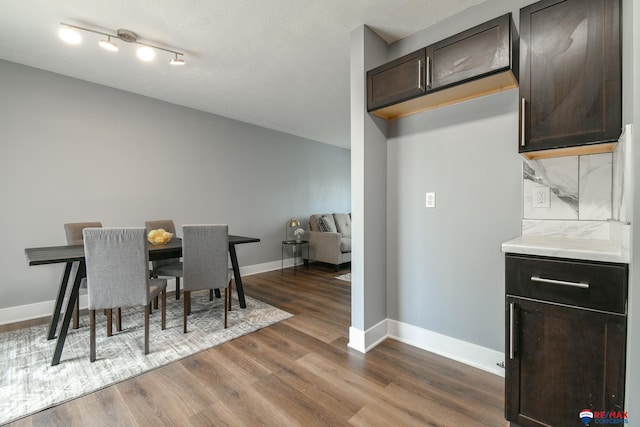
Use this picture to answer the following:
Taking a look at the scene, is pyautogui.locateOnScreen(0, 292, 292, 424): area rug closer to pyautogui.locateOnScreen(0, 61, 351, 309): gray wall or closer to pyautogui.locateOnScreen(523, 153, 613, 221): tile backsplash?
pyautogui.locateOnScreen(0, 61, 351, 309): gray wall

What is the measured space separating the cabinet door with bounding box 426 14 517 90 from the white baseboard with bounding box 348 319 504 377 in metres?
1.79

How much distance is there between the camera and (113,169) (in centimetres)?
330

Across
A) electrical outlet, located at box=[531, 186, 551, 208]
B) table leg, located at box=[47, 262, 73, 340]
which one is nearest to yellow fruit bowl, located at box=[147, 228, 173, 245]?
table leg, located at box=[47, 262, 73, 340]

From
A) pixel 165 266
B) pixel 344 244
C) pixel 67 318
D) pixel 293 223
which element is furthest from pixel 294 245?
pixel 67 318

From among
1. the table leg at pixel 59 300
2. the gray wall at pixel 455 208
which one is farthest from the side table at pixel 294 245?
the table leg at pixel 59 300

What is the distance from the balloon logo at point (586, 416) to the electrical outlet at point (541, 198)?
1.03 m

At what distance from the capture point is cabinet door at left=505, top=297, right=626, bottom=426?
107 centimetres

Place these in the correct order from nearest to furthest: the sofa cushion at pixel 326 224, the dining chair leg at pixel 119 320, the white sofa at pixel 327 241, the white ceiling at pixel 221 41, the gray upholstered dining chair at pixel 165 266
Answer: the white ceiling at pixel 221 41, the dining chair leg at pixel 119 320, the gray upholstered dining chair at pixel 165 266, the white sofa at pixel 327 241, the sofa cushion at pixel 326 224

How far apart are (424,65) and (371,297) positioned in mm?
1735

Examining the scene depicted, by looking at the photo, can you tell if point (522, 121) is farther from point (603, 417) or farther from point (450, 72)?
point (603, 417)

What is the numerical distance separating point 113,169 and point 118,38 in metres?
1.60

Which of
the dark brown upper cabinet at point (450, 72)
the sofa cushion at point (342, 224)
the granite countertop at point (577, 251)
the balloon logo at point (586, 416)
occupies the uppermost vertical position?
the dark brown upper cabinet at point (450, 72)

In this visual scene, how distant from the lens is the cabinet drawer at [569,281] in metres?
1.06

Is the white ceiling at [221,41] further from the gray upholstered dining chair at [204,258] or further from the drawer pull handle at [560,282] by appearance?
the drawer pull handle at [560,282]
